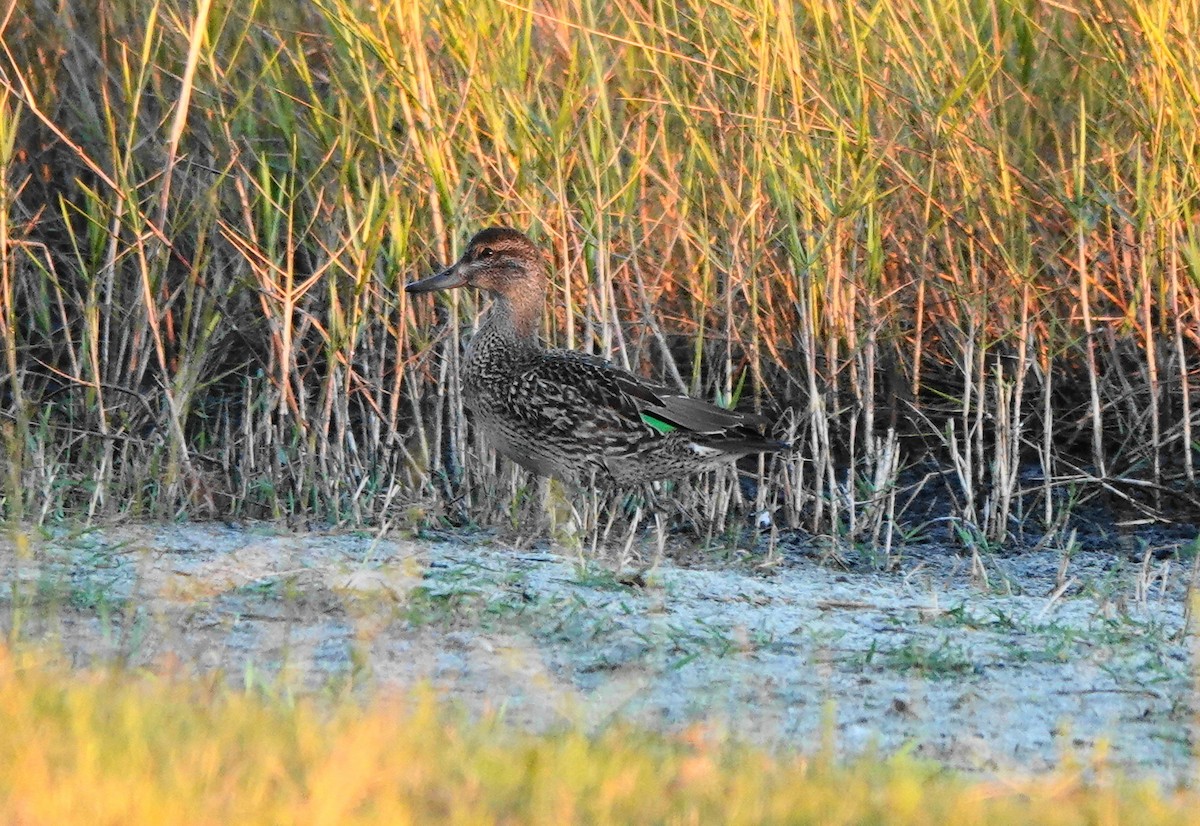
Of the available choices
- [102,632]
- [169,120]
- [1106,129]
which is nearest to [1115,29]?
[1106,129]

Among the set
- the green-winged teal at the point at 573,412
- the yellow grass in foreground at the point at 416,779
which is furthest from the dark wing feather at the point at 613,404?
the yellow grass in foreground at the point at 416,779

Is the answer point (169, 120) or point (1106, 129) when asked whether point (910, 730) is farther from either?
point (169, 120)

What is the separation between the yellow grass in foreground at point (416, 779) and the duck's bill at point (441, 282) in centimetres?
316

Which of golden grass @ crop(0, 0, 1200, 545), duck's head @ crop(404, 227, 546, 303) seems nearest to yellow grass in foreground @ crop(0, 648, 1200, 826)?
golden grass @ crop(0, 0, 1200, 545)

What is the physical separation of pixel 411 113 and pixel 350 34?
352 millimetres

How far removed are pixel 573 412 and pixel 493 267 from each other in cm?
63

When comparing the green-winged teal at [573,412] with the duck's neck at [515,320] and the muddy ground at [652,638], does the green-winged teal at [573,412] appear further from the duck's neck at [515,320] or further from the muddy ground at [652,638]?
the muddy ground at [652,638]

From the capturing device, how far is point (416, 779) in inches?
116

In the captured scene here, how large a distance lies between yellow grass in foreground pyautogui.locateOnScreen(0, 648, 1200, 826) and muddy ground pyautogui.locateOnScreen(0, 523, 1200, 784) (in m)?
0.29

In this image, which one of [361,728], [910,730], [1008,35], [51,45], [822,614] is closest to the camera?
[361,728]

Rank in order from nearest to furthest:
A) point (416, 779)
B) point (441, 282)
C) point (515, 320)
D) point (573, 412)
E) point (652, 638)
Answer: point (416, 779), point (652, 638), point (573, 412), point (441, 282), point (515, 320)

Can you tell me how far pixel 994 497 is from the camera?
6.61 metres

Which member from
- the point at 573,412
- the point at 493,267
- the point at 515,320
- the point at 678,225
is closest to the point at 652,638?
the point at 573,412

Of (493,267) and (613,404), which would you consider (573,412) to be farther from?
(493,267)
